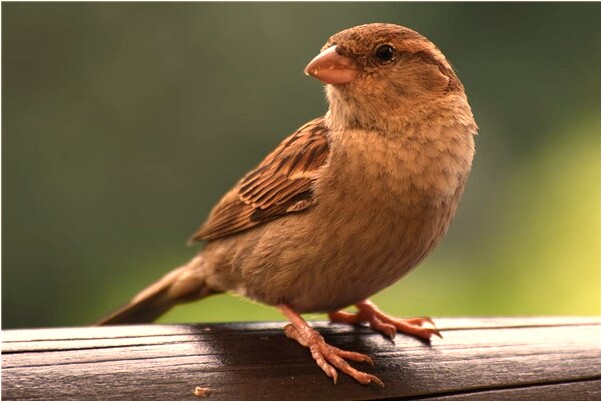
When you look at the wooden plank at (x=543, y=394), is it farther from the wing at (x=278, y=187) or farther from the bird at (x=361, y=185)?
the wing at (x=278, y=187)

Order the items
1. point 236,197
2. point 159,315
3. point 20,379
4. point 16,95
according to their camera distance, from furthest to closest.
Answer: point 16,95 < point 159,315 < point 236,197 < point 20,379

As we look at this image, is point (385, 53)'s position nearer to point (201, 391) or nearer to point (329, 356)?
point (329, 356)

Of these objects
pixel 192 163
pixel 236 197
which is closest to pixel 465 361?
pixel 236 197

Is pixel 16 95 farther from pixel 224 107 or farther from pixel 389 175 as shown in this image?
pixel 389 175

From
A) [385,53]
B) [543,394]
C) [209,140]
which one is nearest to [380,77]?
[385,53]

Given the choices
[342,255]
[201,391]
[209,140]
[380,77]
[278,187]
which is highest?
[380,77]

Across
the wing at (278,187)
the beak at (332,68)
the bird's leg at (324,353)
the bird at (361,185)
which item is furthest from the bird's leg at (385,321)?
the beak at (332,68)

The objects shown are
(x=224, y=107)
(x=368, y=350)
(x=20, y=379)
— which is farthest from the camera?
(x=224, y=107)
